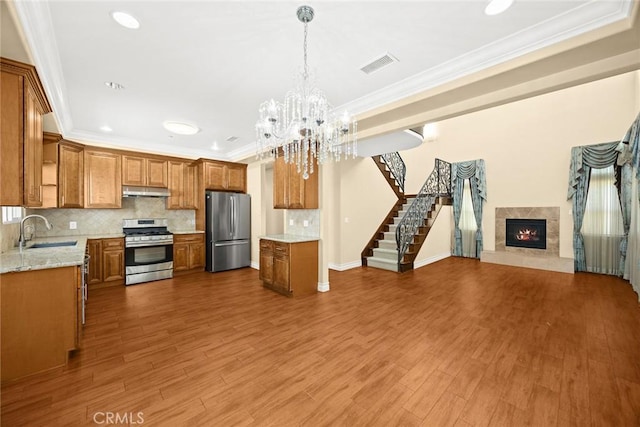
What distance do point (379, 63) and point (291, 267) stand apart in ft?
10.2

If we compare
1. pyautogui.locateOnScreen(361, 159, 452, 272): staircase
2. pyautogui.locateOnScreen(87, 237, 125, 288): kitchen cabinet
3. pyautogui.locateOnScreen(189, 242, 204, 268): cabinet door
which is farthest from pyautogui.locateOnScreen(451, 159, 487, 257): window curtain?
pyautogui.locateOnScreen(87, 237, 125, 288): kitchen cabinet

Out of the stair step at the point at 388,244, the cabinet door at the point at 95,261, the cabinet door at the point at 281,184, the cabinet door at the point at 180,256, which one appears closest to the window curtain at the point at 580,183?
the stair step at the point at 388,244

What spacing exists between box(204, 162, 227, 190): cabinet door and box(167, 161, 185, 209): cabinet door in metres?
0.60

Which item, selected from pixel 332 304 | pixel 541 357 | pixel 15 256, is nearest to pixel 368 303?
pixel 332 304

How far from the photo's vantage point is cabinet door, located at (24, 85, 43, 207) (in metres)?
2.12

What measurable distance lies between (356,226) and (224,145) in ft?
12.5

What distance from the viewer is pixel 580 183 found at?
19.4 ft

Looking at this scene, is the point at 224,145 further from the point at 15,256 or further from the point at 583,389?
the point at 583,389

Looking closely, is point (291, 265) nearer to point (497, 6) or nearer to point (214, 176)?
point (214, 176)

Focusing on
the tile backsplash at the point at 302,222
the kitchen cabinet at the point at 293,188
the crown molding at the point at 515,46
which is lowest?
the tile backsplash at the point at 302,222

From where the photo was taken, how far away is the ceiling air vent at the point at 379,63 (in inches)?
100

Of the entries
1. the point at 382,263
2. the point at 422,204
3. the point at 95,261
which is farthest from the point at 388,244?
the point at 95,261

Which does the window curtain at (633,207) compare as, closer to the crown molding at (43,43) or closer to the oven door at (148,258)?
the crown molding at (43,43)

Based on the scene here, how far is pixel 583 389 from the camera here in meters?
2.03
